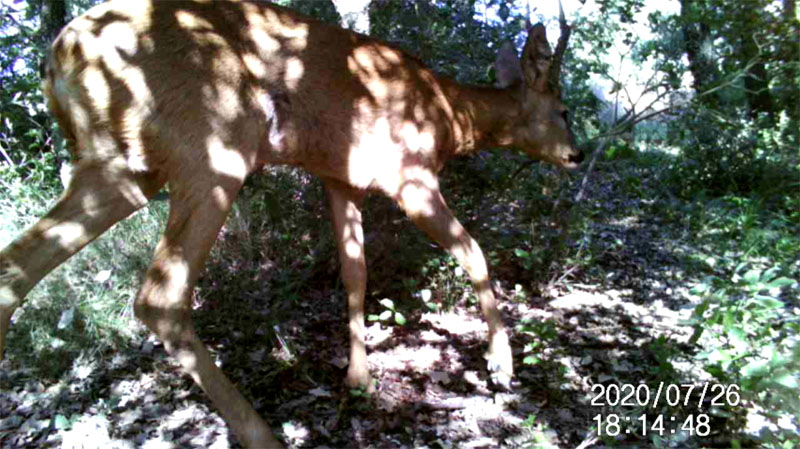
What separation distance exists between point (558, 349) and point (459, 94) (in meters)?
2.00

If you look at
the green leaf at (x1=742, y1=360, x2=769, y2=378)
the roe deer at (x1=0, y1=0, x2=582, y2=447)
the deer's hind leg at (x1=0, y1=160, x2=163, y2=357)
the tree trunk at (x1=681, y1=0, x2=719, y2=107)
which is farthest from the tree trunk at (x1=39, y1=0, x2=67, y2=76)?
the green leaf at (x1=742, y1=360, x2=769, y2=378)

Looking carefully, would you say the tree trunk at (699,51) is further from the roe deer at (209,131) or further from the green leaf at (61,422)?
the green leaf at (61,422)

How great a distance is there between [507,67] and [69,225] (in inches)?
132

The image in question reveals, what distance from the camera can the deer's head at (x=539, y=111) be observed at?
15.9 feet

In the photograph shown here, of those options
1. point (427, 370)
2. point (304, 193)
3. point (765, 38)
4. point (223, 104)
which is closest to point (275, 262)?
point (304, 193)

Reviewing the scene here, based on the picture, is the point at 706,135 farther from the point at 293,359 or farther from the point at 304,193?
the point at 293,359

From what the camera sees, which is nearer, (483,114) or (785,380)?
(785,380)

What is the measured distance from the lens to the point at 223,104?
3.46 metres

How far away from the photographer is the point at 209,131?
340cm

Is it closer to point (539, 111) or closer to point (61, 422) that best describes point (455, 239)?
point (539, 111)

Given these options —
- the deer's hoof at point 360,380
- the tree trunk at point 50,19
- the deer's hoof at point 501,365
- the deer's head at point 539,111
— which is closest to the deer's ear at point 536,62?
the deer's head at point 539,111

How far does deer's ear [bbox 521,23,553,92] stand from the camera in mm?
4719

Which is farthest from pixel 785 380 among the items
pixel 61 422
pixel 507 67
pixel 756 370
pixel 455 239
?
pixel 61 422

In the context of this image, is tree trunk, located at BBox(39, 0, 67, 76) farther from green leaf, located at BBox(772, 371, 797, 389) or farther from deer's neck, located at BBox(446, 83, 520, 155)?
green leaf, located at BBox(772, 371, 797, 389)
